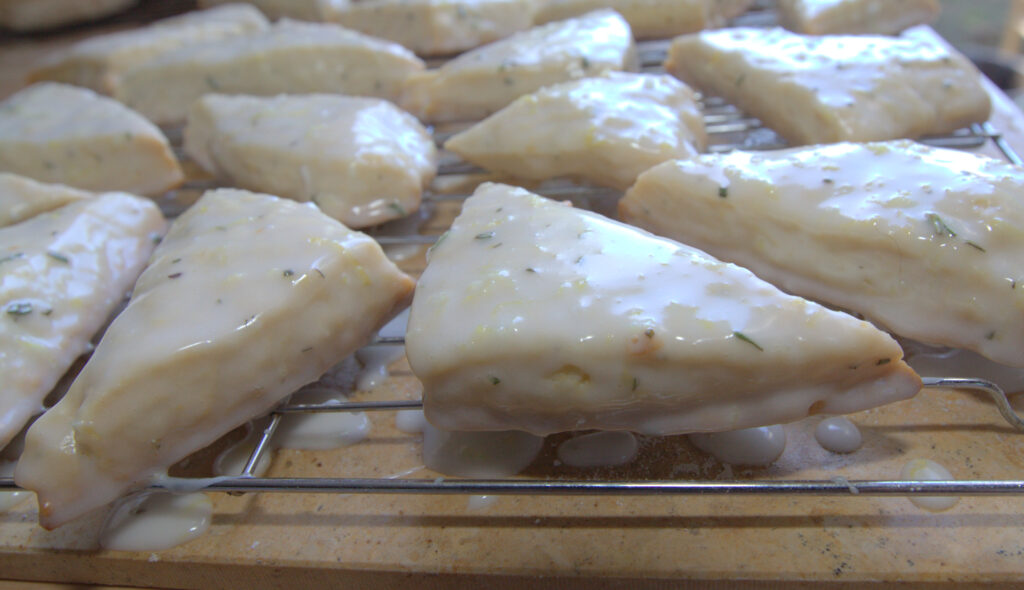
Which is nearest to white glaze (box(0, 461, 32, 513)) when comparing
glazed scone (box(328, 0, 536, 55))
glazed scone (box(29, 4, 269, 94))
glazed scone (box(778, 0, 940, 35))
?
glazed scone (box(29, 4, 269, 94))

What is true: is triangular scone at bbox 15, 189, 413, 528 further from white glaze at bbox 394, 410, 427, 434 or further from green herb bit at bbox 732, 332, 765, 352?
green herb bit at bbox 732, 332, 765, 352

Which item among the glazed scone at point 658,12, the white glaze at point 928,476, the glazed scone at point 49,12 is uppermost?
the glazed scone at point 658,12

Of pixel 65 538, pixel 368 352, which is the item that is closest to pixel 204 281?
pixel 368 352

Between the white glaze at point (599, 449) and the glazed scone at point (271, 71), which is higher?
the glazed scone at point (271, 71)

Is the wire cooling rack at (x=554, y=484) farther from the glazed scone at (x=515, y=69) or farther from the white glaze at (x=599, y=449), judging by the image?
the glazed scone at (x=515, y=69)

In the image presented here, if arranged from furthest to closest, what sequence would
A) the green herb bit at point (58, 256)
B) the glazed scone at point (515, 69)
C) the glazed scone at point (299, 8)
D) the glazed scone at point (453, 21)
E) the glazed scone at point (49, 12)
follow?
the glazed scone at point (49, 12) → the glazed scone at point (299, 8) → the glazed scone at point (453, 21) → the glazed scone at point (515, 69) → the green herb bit at point (58, 256)

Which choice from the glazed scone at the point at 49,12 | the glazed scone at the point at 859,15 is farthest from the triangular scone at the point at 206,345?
the glazed scone at the point at 49,12

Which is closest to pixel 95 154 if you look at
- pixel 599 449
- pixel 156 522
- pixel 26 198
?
pixel 26 198
